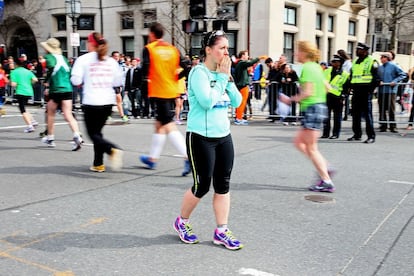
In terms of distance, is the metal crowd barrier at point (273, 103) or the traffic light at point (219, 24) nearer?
the traffic light at point (219, 24)

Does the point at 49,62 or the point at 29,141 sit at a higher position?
the point at 49,62

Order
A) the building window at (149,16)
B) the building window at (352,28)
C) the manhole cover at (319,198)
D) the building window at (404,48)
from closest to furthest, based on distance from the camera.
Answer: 1. the manhole cover at (319,198)
2. the building window at (149,16)
3. the building window at (352,28)
4. the building window at (404,48)

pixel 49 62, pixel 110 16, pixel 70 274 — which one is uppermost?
pixel 110 16

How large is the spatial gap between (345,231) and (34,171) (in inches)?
182

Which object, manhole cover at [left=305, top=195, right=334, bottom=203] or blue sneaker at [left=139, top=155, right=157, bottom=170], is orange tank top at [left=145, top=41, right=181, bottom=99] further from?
manhole cover at [left=305, top=195, right=334, bottom=203]

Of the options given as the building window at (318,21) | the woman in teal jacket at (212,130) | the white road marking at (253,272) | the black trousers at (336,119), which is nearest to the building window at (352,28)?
the building window at (318,21)

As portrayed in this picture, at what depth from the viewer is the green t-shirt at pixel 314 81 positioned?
5520mm

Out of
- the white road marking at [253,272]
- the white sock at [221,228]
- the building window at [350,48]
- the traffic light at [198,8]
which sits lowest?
the white road marking at [253,272]

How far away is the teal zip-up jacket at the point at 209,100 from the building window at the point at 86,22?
30498mm

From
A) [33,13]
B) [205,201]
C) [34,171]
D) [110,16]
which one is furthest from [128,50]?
[205,201]

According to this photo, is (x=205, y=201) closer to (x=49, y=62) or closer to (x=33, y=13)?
(x=49, y=62)

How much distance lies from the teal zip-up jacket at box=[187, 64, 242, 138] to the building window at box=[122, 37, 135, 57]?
27741 millimetres

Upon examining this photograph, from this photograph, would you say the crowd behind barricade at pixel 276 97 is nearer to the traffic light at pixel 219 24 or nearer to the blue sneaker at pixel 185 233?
the traffic light at pixel 219 24

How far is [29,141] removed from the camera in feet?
31.3
